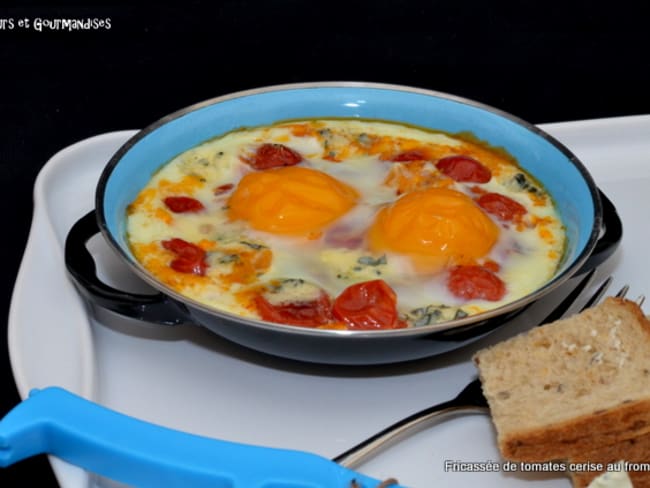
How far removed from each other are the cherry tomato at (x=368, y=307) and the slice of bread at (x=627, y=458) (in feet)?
1.50

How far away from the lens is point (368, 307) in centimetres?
224

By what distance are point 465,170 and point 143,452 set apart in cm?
126

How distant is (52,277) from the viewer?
2.50m

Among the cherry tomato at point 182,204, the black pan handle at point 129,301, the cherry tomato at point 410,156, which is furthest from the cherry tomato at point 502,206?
A: the black pan handle at point 129,301

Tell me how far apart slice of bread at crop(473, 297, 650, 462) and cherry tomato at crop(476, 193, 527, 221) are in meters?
0.43

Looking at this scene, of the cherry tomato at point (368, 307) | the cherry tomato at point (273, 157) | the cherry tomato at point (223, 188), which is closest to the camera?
→ the cherry tomato at point (368, 307)

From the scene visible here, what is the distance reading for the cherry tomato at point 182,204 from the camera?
8.63 feet

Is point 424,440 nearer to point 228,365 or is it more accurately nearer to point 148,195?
point 228,365

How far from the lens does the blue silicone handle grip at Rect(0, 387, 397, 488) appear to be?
1.85m

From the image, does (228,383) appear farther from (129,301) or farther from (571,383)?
(571,383)

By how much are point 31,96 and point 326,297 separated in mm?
2515

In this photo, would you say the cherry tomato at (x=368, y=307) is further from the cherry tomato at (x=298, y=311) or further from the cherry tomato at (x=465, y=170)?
the cherry tomato at (x=465, y=170)

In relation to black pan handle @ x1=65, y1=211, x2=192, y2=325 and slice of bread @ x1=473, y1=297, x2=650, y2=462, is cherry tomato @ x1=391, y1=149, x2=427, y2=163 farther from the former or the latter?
black pan handle @ x1=65, y1=211, x2=192, y2=325

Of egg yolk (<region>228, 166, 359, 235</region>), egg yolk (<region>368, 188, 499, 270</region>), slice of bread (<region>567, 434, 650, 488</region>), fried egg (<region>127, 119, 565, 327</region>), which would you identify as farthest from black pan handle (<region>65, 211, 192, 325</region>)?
slice of bread (<region>567, 434, 650, 488</region>)
